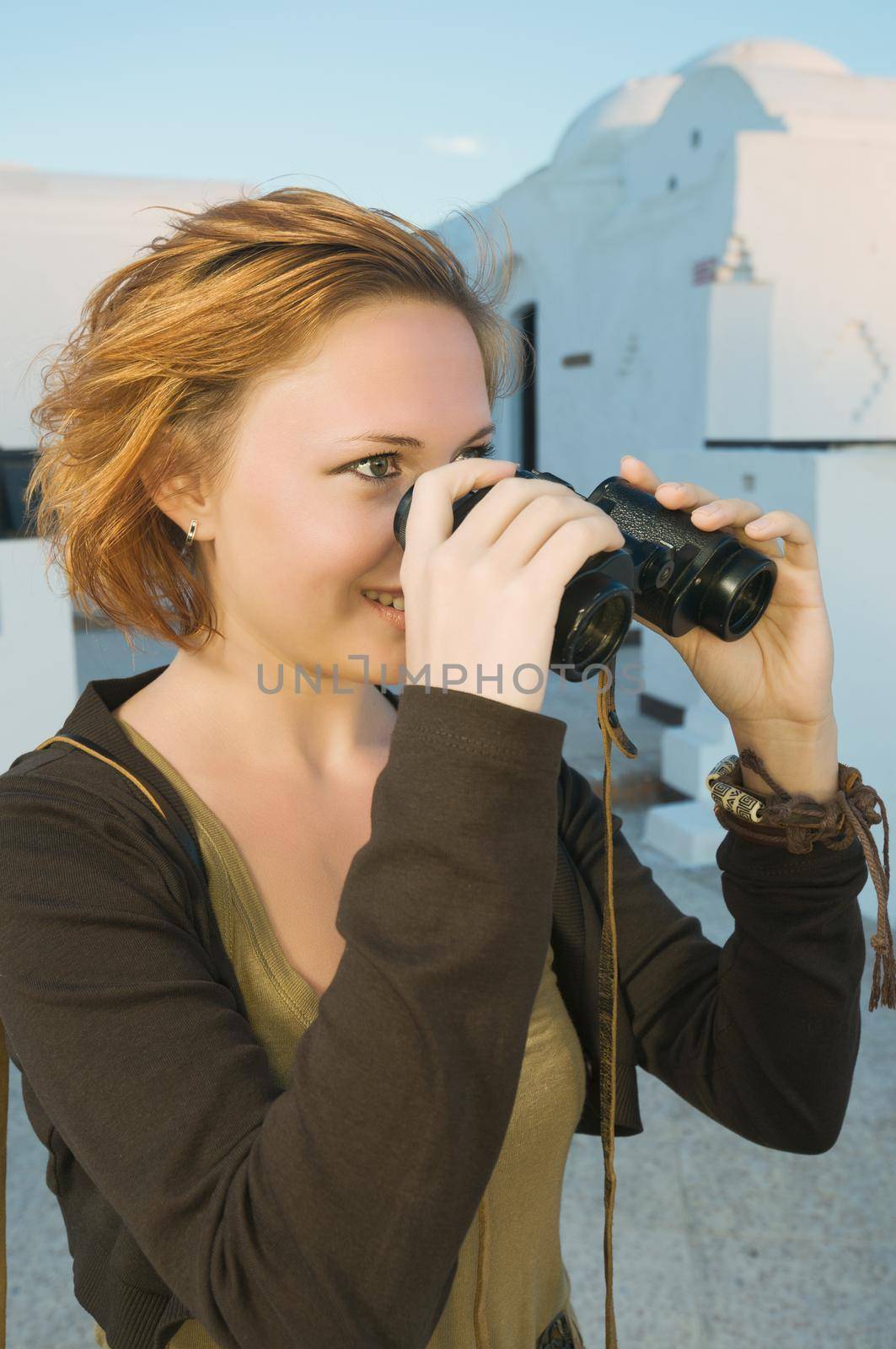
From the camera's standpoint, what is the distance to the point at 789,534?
1131 millimetres

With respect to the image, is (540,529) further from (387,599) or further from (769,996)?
(769,996)

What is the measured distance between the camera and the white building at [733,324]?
13.1 feet

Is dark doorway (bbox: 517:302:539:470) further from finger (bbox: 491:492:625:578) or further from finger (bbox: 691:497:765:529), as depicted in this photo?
finger (bbox: 491:492:625:578)

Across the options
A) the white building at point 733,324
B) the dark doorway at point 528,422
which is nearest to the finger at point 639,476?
the white building at point 733,324

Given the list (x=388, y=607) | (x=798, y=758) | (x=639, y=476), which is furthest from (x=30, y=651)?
(x=798, y=758)

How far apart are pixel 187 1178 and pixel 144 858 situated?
0.28 meters

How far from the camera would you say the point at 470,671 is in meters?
0.77

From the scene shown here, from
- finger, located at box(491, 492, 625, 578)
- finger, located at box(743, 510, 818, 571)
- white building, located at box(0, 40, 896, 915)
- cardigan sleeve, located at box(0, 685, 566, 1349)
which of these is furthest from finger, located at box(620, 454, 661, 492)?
white building, located at box(0, 40, 896, 915)

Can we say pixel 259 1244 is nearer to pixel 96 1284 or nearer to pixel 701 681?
pixel 96 1284

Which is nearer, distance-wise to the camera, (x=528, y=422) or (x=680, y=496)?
(x=680, y=496)

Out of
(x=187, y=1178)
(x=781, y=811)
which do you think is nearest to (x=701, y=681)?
(x=781, y=811)

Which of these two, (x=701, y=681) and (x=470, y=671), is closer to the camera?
(x=470, y=671)

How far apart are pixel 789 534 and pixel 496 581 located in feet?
1.56

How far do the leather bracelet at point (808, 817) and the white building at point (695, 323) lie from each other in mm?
888
